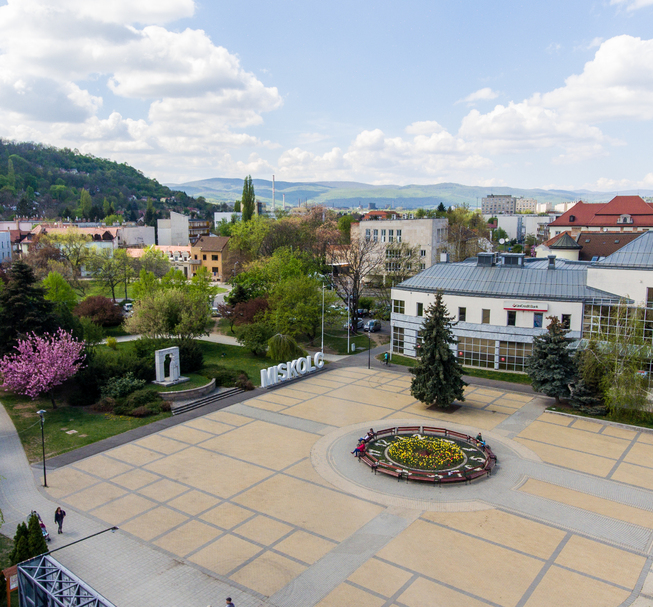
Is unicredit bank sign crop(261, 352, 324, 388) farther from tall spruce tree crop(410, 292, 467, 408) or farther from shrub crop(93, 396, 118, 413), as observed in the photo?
tall spruce tree crop(410, 292, 467, 408)

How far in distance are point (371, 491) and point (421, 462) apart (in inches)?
146

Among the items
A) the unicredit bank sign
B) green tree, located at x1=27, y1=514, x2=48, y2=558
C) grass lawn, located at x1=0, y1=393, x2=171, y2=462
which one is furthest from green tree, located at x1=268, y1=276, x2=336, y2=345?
green tree, located at x1=27, y1=514, x2=48, y2=558

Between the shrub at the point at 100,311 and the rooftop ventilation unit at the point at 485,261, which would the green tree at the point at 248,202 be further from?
the rooftop ventilation unit at the point at 485,261

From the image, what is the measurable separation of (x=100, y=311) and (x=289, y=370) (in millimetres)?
27951

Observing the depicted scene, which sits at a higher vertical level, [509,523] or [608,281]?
[608,281]

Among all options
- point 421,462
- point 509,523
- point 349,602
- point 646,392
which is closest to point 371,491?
point 421,462

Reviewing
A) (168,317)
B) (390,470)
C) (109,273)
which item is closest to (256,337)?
(168,317)

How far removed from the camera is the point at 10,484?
960 inches

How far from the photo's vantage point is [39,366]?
3281 centimetres

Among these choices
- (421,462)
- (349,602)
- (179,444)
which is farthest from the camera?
(179,444)

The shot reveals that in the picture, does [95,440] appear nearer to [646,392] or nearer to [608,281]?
[646,392]

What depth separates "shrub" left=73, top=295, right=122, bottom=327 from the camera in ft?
189

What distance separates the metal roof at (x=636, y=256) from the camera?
38344 mm

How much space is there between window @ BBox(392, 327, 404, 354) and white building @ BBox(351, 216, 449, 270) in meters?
32.7
